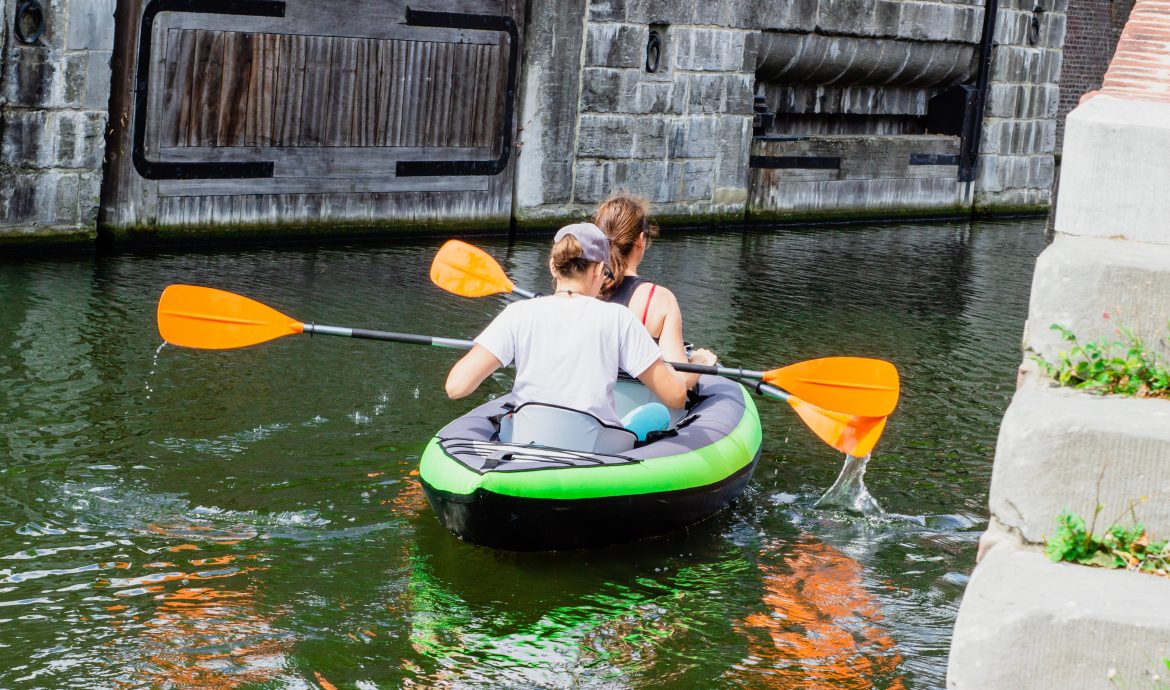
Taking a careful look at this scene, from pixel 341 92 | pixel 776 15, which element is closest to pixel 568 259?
pixel 341 92

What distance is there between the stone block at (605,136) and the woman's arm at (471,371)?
8.05 meters

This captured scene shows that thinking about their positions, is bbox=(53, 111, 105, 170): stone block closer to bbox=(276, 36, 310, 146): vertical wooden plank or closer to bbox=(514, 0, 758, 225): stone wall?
bbox=(276, 36, 310, 146): vertical wooden plank

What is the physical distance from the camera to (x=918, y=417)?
24.5ft

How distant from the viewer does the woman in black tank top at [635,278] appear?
217 inches

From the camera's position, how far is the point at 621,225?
5.50m

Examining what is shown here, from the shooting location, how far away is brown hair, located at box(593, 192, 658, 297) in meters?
5.49

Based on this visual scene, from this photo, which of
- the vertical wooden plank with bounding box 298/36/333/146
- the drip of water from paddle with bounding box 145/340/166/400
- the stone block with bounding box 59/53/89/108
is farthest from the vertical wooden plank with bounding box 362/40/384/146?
the drip of water from paddle with bounding box 145/340/166/400

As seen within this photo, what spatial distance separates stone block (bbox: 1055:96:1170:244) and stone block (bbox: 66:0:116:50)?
24.8ft

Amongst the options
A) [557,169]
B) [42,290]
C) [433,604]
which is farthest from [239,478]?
[557,169]

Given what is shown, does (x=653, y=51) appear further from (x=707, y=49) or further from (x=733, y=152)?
(x=733, y=152)

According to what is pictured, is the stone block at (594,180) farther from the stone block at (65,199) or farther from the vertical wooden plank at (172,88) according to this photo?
the stone block at (65,199)

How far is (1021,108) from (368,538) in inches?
538

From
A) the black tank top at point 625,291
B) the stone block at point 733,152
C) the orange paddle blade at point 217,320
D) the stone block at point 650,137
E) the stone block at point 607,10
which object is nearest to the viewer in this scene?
the black tank top at point 625,291

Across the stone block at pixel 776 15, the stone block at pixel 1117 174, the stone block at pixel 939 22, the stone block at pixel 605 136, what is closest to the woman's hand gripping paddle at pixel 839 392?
the stone block at pixel 1117 174
